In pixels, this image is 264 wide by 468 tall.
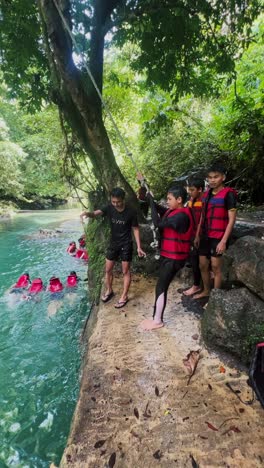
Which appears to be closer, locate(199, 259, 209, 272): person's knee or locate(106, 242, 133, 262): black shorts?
locate(199, 259, 209, 272): person's knee

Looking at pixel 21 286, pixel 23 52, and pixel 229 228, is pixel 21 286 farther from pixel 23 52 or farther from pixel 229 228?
pixel 229 228

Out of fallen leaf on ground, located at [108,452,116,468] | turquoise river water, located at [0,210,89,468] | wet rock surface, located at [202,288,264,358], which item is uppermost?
wet rock surface, located at [202,288,264,358]

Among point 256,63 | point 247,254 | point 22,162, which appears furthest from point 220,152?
point 22,162

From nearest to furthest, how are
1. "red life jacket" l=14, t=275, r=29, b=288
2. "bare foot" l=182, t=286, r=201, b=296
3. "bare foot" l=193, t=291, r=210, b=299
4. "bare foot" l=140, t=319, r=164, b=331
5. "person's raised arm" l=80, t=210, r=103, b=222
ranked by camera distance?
"bare foot" l=140, t=319, r=164, b=331, "person's raised arm" l=80, t=210, r=103, b=222, "bare foot" l=193, t=291, r=210, b=299, "bare foot" l=182, t=286, r=201, b=296, "red life jacket" l=14, t=275, r=29, b=288

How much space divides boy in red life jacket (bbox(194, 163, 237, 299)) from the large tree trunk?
2612 mm

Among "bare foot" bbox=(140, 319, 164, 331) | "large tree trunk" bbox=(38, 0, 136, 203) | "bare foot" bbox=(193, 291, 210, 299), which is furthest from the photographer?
"large tree trunk" bbox=(38, 0, 136, 203)

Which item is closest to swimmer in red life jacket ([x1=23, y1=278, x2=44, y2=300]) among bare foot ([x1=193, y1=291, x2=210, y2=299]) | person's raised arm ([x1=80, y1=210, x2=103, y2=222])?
person's raised arm ([x1=80, y1=210, x2=103, y2=222])

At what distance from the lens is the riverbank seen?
7.80ft

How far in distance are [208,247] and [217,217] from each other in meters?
0.53

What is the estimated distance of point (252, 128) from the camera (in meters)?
6.98

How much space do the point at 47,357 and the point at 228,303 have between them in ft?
12.2

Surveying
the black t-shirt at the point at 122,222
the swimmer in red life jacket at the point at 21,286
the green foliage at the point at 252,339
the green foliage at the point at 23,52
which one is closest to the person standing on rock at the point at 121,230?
the black t-shirt at the point at 122,222

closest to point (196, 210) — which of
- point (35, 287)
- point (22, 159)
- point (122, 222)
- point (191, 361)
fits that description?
point (122, 222)

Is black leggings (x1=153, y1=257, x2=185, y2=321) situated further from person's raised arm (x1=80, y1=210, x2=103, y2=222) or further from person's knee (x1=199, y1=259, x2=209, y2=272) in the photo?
person's raised arm (x1=80, y1=210, x2=103, y2=222)
